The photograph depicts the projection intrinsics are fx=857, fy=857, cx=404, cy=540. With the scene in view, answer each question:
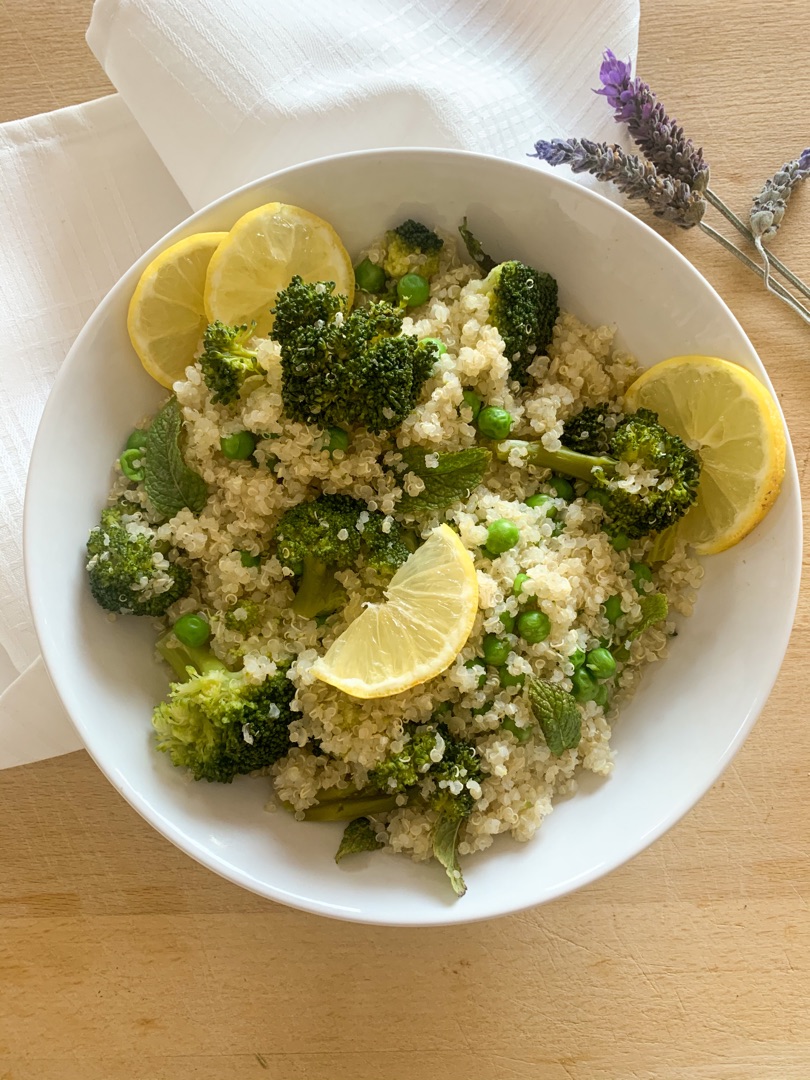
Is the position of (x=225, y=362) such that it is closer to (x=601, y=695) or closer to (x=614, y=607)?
(x=614, y=607)

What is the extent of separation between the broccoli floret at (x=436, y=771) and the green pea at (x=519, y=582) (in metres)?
0.37

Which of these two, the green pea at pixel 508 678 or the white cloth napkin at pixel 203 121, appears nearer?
the green pea at pixel 508 678

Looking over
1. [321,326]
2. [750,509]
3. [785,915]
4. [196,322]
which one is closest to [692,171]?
[750,509]

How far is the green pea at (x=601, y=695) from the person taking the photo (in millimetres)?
2102

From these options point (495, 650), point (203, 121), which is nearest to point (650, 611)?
point (495, 650)

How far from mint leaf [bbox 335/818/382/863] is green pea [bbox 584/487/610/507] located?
976mm

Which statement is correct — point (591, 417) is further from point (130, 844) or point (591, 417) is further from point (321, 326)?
point (130, 844)

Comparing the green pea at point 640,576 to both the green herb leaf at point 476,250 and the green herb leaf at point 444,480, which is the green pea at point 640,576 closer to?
the green herb leaf at point 444,480

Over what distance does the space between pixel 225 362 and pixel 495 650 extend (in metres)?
0.92

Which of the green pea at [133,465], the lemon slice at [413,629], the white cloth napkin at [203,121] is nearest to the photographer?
the lemon slice at [413,629]

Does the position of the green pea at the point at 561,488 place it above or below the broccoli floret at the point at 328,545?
above

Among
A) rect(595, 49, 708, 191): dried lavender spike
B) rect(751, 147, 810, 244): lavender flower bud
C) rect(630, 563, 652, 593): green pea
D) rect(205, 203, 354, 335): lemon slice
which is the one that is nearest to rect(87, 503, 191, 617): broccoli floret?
rect(205, 203, 354, 335): lemon slice

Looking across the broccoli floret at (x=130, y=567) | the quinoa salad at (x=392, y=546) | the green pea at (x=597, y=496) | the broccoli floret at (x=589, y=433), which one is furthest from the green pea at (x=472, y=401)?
the broccoli floret at (x=130, y=567)

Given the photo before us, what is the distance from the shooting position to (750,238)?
2463 millimetres
